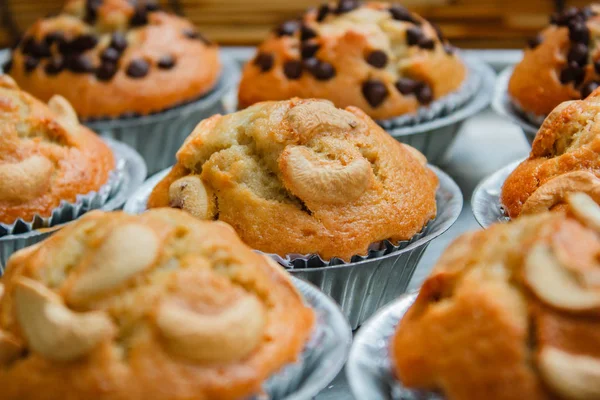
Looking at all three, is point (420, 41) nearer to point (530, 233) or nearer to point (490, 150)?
point (490, 150)

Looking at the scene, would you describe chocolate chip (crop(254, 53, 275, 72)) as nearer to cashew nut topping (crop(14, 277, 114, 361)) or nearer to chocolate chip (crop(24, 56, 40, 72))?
chocolate chip (crop(24, 56, 40, 72))

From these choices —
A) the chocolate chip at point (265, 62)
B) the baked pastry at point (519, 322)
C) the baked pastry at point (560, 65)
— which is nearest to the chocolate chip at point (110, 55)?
the chocolate chip at point (265, 62)

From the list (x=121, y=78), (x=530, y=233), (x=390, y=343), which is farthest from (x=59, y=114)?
(x=530, y=233)

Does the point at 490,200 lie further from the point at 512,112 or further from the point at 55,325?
the point at 55,325

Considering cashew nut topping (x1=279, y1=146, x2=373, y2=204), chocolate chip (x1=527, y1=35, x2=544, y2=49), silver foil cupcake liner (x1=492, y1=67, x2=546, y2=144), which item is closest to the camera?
cashew nut topping (x1=279, y1=146, x2=373, y2=204)

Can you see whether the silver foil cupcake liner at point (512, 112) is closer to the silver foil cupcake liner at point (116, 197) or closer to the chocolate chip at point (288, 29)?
the chocolate chip at point (288, 29)

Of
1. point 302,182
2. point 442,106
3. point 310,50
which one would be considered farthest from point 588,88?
point 302,182

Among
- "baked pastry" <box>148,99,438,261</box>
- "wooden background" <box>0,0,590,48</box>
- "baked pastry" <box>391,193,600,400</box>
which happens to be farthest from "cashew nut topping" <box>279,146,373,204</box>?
"wooden background" <box>0,0,590,48</box>
